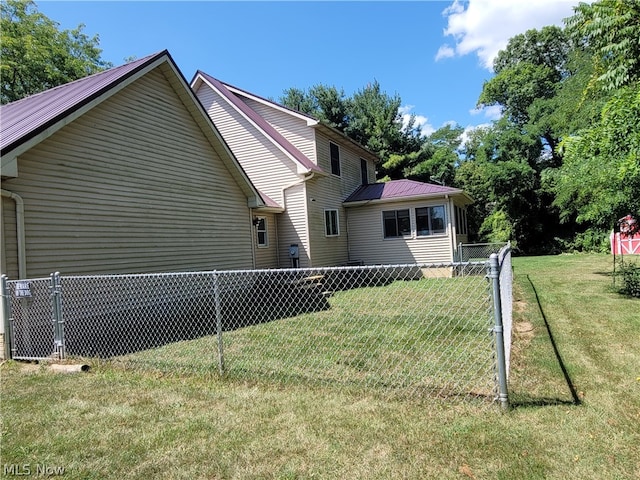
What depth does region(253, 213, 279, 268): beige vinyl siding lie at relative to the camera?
13337mm

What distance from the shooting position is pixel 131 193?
7855 millimetres

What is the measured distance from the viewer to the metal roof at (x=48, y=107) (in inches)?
230

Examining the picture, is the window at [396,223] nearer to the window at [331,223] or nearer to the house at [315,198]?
the house at [315,198]

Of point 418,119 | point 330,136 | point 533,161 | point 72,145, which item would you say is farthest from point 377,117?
point 72,145

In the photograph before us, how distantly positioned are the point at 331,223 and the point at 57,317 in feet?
37.2

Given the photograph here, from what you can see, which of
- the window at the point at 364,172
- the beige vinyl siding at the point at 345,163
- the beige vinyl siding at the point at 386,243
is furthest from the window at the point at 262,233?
the window at the point at 364,172

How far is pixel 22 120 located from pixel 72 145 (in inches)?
38.7

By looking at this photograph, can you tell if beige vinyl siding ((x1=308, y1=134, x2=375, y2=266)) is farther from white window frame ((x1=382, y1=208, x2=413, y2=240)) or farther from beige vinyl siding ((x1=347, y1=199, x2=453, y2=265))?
white window frame ((x1=382, y1=208, x2=413, y2=240))

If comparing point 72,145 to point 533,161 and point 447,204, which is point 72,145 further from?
point 533,161

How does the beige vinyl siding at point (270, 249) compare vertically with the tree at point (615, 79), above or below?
below

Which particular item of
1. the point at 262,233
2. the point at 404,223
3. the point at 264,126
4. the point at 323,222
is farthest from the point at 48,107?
the point at 404,223

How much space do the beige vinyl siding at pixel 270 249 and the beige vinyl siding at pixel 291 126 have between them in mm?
2883

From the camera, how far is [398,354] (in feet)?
16.3

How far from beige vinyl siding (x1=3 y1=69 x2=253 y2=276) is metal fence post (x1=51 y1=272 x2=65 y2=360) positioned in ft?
4.36
